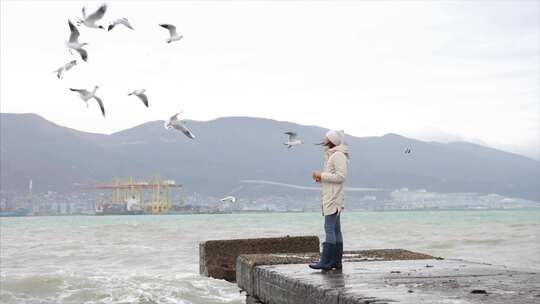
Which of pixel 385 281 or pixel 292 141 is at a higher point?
pixel 292 141

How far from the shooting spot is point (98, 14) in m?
10.5

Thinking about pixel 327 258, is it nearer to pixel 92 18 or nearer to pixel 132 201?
pixel 92 18

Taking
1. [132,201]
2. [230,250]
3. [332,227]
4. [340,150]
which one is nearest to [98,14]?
[230,250]

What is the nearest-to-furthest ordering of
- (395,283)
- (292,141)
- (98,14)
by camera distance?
(395,283), (98,14), (292,141)

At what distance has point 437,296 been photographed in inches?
247

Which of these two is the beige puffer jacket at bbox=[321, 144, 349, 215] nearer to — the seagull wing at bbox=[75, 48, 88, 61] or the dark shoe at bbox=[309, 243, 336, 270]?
the dark shoe at bbox=[309, 243, 336, 270]

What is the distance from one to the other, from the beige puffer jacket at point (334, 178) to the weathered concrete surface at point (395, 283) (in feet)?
2.18

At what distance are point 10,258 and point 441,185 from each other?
158 meters

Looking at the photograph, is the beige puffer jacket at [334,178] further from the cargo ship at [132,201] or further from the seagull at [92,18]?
the cargo ship at [132,201]

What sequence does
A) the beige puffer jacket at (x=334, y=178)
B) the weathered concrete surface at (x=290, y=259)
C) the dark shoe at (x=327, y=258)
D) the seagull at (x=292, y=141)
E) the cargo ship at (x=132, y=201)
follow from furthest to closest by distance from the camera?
the cargo ship at (x=132, y=201) < the seagull at (x=292, y=141) < the weathered concrete surface at (x=290, y=259) < the dark shoe at (x=327, y=258) < the beige puffer jacket at (x=334, y=178)

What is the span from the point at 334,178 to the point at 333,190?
0.54 ft

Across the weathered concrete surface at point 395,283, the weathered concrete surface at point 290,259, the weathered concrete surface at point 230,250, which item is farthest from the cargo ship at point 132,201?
the weathered concrete surface at point 395,283

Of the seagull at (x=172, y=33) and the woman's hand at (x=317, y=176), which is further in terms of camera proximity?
the seagull at (x=172, y=33)

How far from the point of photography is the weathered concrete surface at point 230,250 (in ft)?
39.0
